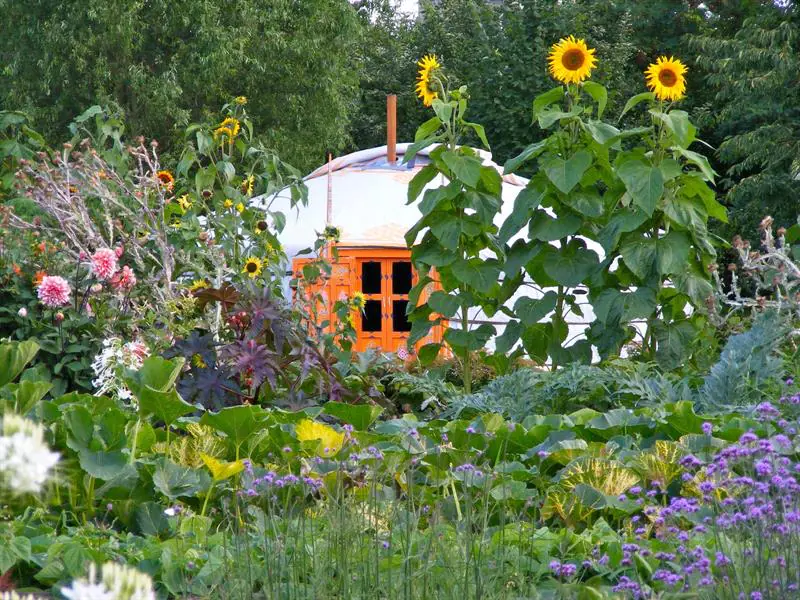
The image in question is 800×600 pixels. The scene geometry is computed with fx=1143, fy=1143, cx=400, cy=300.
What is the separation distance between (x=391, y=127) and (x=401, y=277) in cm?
133

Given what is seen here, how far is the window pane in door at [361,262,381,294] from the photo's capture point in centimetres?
929

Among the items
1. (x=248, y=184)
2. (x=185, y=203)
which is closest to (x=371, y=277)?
(x=248, y=184)

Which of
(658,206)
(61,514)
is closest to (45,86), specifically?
(658,206)

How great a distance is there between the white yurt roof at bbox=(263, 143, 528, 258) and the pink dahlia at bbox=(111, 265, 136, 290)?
185 inches

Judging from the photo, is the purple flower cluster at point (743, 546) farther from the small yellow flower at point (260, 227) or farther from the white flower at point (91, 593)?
the small yellow flower at point (260, 227)

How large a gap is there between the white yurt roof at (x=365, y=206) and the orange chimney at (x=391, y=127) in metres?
0.08

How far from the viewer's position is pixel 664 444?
239 centimetres

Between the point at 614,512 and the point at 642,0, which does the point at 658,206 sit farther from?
the point at 642,0

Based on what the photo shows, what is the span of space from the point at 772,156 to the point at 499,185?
9.30 m

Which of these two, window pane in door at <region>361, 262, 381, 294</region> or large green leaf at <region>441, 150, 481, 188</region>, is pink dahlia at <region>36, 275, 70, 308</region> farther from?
window pane in door at <region>361, 262, 381, 294</region>

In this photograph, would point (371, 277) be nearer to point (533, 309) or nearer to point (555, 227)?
point (533, 309)

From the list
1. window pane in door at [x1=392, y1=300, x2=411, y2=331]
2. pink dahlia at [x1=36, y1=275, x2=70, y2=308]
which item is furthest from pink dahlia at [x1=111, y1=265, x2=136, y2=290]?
window pane in door at [x1=392, y1=300, x2=411, y2=331]

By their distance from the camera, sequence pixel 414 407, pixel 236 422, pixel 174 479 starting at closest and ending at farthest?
pixel 174 479 → pixel 236 422 → pixel 414 407

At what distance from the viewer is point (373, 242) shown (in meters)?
9.18
